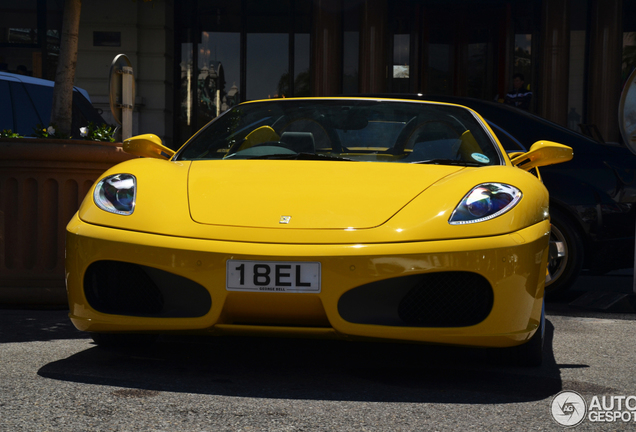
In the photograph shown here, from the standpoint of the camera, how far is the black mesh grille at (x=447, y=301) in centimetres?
299

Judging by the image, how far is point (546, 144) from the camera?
157 inches

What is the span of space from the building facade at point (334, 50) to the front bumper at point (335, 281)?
10786 mm

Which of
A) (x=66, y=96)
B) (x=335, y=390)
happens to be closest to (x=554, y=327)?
(x=335, y=390)

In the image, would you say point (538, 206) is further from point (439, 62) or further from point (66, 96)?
point (439, 62)

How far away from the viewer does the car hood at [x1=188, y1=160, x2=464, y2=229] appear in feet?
10.1

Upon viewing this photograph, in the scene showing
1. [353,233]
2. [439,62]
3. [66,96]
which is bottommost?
[353,233]

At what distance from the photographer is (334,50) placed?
13719 mm

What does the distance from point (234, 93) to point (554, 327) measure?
11.2 metres

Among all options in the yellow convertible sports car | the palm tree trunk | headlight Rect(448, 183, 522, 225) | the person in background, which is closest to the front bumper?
the yellow convertible sports car

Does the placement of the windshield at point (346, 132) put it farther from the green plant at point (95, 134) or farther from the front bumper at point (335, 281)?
the green plant at point (95, 134)

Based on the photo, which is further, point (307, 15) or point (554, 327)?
point (307, 15)

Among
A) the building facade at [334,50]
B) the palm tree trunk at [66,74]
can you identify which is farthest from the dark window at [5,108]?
the building facade at [334,50]

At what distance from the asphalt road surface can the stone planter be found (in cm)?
80

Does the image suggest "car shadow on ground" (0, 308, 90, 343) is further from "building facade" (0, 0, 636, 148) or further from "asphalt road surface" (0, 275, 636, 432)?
"building facade" (0, 0, 636, 148)
